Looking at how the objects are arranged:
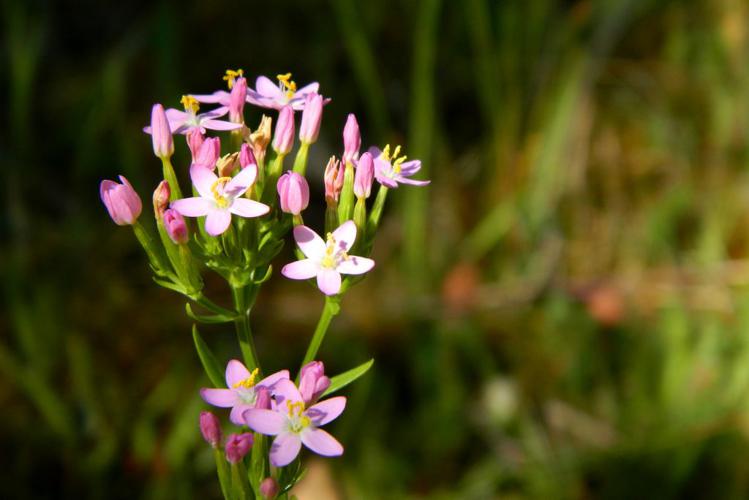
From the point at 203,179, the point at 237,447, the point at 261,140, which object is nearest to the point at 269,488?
the point at 237,447

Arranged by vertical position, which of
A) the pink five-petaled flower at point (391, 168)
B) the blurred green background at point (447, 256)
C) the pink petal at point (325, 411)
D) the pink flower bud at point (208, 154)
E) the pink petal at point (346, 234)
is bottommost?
the blurred green background at point (447, 256)

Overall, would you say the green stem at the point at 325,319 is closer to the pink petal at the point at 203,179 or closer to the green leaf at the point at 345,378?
the green leaf at the point at 345,378

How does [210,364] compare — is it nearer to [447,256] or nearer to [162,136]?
[162,136]

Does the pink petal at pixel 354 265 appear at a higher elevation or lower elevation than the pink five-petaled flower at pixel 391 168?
lower

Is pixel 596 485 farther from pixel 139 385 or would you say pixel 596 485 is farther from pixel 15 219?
pixel 15 219

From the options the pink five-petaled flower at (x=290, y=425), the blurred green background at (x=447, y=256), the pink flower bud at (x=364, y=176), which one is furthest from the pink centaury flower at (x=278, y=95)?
the blurred green background at (x=447, y=256)

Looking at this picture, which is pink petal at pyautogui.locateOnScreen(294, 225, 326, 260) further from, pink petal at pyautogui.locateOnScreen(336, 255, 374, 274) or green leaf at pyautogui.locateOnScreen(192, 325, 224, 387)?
green leaf at pyautogui.locateOnScreen(192, 325, 224, 387)
